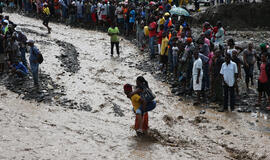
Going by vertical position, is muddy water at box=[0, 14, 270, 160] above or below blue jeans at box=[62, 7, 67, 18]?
below

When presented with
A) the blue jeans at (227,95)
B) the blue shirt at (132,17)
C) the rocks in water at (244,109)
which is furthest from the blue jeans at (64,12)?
the rocks in water at (244,109)

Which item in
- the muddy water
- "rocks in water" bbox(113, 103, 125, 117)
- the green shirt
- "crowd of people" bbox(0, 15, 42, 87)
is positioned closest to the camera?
the muddy water

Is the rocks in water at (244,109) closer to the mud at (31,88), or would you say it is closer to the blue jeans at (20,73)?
the mud at (31,88)

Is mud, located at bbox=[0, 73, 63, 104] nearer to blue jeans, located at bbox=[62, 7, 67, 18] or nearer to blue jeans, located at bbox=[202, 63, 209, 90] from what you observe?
blue jeans, located at bbox=[202, 63, 209, 90]

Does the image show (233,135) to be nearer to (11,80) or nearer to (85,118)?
(85,118)

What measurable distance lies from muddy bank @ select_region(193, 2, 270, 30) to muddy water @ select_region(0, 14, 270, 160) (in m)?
8.18

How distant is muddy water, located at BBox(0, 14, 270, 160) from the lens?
24.9 feet

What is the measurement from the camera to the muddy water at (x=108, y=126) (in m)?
7.58

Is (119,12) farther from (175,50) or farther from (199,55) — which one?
(199,55)

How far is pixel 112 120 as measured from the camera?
9867 mm

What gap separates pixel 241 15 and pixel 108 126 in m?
14.5

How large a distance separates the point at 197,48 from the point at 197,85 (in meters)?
1.19

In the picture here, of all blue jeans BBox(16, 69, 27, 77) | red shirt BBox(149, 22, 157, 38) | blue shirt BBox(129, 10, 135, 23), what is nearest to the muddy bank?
blue shirt BBox(129, 10, 135, 23)

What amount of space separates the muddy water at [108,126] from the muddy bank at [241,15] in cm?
818
